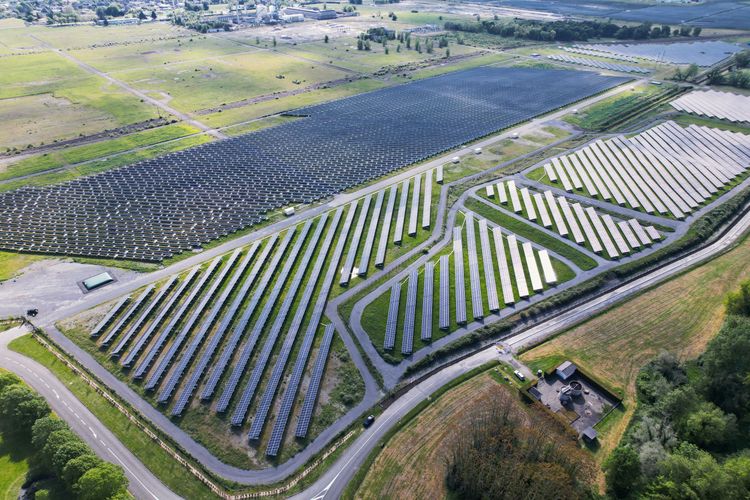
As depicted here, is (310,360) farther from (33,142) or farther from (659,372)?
(33,142)

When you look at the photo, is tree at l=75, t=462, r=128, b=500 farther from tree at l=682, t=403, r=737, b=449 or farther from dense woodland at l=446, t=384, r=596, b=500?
tree at l=682, t=403, r=737, b=449

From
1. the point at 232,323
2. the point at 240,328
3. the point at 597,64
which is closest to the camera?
the point at 240,328

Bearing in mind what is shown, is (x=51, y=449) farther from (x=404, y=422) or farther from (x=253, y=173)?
(x=253, y=173)

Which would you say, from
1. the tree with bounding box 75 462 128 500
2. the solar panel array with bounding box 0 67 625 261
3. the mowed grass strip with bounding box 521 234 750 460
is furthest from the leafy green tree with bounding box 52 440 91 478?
the mowed grass strip with bounding box 521 234 750 460

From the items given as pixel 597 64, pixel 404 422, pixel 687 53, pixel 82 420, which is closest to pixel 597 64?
pixel 597 64

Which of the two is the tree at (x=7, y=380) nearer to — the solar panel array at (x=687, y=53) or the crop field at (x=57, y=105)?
the crop field at (x=57, y=105)

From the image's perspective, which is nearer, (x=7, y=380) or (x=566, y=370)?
(x=7, y=380)

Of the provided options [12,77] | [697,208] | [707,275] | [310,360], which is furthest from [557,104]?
[12,77]
